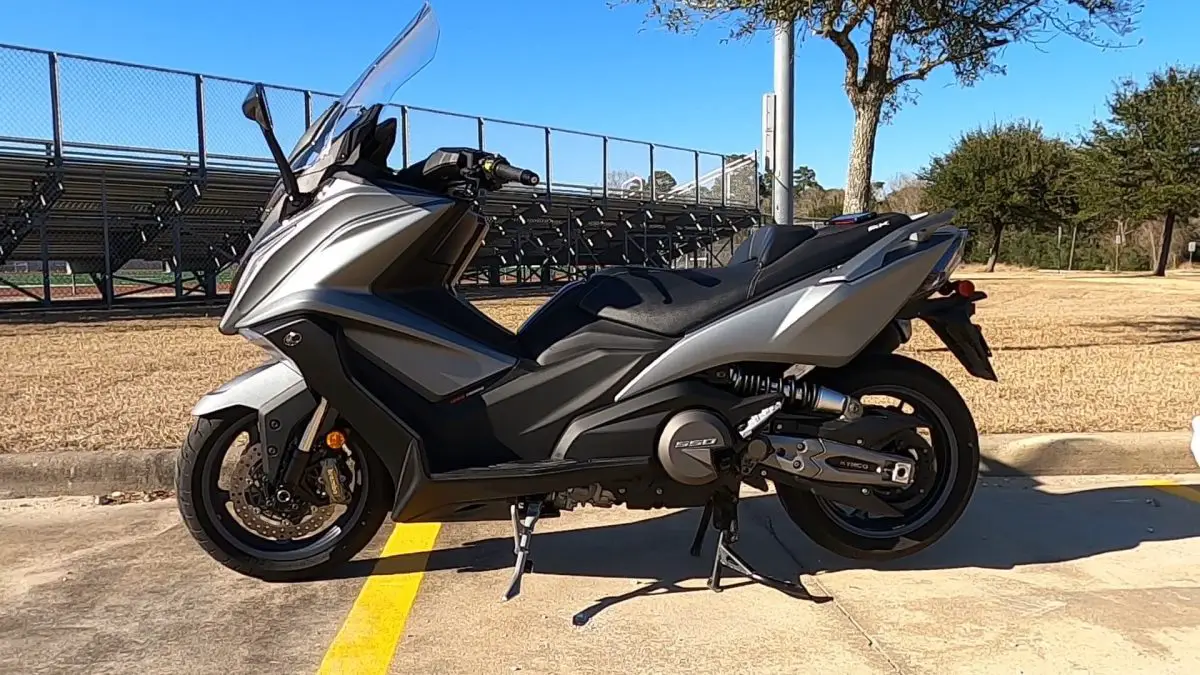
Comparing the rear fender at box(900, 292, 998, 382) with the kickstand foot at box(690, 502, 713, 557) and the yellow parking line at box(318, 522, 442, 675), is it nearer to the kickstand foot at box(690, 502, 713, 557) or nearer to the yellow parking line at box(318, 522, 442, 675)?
the kickstand foot at box(690, 502, 713, 557)

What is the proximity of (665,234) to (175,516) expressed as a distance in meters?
23.3

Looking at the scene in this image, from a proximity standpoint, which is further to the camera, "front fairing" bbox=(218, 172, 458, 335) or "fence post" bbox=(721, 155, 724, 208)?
"fence post" bbox=(721, 155, 724, 208)

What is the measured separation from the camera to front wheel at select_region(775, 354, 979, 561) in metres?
3.33

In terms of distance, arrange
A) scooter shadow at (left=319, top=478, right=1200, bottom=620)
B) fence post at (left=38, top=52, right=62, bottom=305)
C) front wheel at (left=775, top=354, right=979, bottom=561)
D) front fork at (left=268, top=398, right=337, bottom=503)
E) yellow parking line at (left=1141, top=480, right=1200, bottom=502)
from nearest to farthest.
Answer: front fork at (left=268, top=398, right=337, bottom=503) → front wheel at (left=775, top=354, right=979, bottom=561) → scooter shadow at (left=319, top=478, right=1200, bottom=620) → yellow parking line at (left=1141, top=480, right=1200, bottom=502) → fence post at (left=38, top=52, right=62, bottom=305)

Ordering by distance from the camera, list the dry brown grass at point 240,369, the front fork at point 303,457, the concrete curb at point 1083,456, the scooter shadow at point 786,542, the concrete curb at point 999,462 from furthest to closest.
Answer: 1. the dry brown grass at point 240,369
2. the concrete curb at point 1083,456
3. the concrete curb at point 999,462
4. the scooter shadow at point 786,542
5. the front fork at point 303,457

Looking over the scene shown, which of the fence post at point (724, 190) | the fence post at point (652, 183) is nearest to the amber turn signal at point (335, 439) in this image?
the fence post at point (652, 183)

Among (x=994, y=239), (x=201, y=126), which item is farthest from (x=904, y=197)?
(x=201, y=126)

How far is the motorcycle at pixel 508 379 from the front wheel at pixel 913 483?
0.04ft

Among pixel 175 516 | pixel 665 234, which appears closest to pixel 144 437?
pixel 175 516

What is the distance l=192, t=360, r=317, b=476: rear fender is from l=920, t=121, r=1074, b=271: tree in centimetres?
4288

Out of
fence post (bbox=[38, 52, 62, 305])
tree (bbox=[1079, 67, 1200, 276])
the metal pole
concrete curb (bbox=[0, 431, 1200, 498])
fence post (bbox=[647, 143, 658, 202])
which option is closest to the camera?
concrete curb (bbox=[0, 431, 1200, 498])

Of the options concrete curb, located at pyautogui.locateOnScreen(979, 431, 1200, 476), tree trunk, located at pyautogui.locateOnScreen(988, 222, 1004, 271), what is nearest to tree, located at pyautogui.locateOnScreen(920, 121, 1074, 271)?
tree trunk, located at pyautogui.locateOnScreen(988, 222, 1004, 271)

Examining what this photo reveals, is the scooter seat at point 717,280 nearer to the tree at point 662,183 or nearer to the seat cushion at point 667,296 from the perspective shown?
the seat cushion at point 667,296

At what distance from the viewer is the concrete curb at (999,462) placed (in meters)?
4.38
